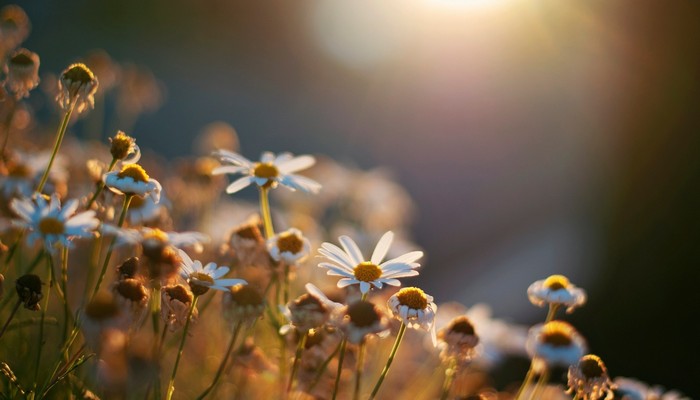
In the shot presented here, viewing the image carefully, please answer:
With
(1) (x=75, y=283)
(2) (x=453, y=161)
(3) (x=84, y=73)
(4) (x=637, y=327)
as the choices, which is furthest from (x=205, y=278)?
(2) (x=453, y=161)

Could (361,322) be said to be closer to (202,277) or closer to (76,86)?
(202,277)

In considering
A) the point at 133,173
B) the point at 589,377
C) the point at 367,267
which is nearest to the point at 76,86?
the point at 133,173

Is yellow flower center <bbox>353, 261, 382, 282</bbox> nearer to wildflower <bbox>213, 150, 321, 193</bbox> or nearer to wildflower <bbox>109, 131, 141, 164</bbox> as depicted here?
wildflower <bbox>213, 150, 321, 193</bbox>

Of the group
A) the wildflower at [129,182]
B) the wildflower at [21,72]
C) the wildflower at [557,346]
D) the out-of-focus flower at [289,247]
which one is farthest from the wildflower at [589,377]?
the wildflower at [21,72]

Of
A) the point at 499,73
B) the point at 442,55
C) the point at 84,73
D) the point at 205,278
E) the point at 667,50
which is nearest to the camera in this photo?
the point at 205,278

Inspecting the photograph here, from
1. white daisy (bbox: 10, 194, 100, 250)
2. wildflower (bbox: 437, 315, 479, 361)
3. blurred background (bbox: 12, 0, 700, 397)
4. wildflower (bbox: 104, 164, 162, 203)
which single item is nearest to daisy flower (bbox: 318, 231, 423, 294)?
wildflower (bbox: 437, 315, 479, 361)

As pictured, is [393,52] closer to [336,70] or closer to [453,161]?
[336,70]
